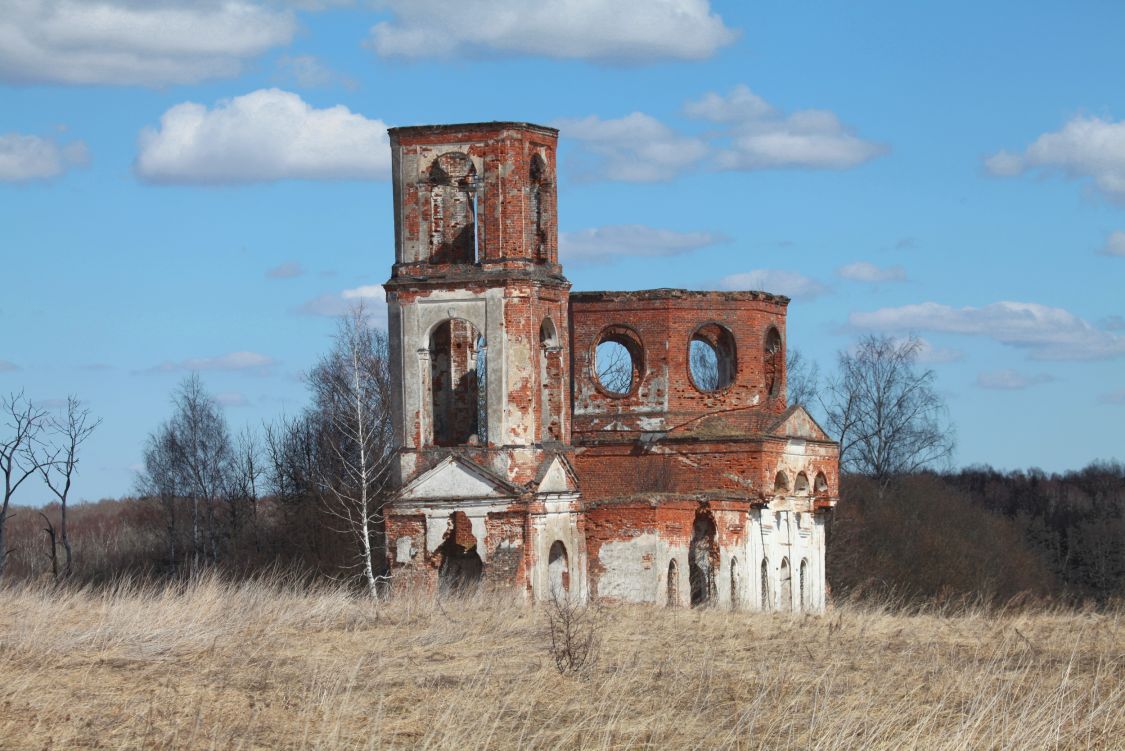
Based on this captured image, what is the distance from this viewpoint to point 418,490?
24.2 m

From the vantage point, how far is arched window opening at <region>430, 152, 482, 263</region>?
25.0 metres

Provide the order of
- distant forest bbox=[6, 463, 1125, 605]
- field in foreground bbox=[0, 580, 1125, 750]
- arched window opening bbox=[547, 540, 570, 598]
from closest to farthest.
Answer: field in foreground bbox=[0, 580, 1125, 750] < arched window opening bbox=[547, 540, 570, 598] < distant forest bbox=[6, 463, 1125, 605]

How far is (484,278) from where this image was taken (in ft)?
80.3

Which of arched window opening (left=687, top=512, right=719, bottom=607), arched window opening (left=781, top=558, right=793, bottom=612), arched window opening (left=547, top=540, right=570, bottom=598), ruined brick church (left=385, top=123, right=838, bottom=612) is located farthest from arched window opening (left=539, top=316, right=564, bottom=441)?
arched window opening (left=781, top=558, right=793, bottom=612)

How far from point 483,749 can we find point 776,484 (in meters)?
19.8

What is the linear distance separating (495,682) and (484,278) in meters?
13.6

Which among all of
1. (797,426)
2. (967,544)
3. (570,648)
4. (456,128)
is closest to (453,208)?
(456,128)

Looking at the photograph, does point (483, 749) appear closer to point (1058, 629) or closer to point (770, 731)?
point (770, 731)

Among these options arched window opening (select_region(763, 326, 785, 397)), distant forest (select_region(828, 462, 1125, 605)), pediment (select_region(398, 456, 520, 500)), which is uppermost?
arched window opening (select_region(763, 326, 785, 397))

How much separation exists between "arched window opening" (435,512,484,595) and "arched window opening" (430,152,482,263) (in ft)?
14.3

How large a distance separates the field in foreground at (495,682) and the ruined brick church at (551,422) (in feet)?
24.7

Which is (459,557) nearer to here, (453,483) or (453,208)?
(453,483)

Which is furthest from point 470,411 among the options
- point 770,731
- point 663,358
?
point 770,731

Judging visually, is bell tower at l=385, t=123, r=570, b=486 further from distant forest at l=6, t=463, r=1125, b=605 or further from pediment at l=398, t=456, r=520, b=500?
distant forest at l=6, t=463, r=1125, b=605
